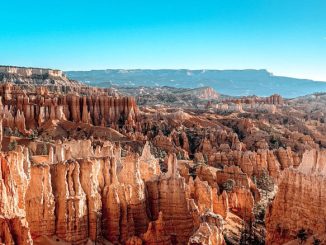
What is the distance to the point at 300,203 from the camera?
29609mm

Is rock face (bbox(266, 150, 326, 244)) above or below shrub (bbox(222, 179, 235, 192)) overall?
above

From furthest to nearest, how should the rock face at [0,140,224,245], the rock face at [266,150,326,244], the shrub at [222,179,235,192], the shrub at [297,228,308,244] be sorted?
the shrub at [222,179,235,192] < the rock face at [266,150,326,244] < the shrub at [297,228,308,244] < the rock face at [0,140,224,245]

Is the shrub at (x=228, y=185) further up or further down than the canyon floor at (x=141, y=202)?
further down

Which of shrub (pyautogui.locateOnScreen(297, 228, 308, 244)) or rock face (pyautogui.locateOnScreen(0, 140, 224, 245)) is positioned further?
shrub (pyautogui.locateOnScreen(297, 228, 308, 244))

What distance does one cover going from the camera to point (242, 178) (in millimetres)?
48906

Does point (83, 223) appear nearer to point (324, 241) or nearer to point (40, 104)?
point (324, 241)

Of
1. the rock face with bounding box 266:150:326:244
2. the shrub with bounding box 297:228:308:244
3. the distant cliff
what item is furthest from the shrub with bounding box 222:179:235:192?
the distant cliff

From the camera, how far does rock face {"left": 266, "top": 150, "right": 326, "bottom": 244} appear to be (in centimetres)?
2841

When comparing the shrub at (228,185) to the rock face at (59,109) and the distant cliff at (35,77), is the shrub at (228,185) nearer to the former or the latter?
the rock face at (59,109)

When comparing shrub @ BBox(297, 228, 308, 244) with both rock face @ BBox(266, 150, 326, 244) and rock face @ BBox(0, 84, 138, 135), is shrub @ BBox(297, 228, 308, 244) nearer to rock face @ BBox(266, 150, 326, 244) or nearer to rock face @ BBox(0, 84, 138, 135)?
rock face @ BBox(266, 150, 326, 244)

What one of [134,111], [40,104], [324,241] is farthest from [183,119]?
[324,241]

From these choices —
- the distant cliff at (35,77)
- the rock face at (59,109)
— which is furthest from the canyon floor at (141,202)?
the distant cliff at (35,77)

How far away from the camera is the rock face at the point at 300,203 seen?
28406mm

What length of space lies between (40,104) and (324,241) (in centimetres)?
6916
